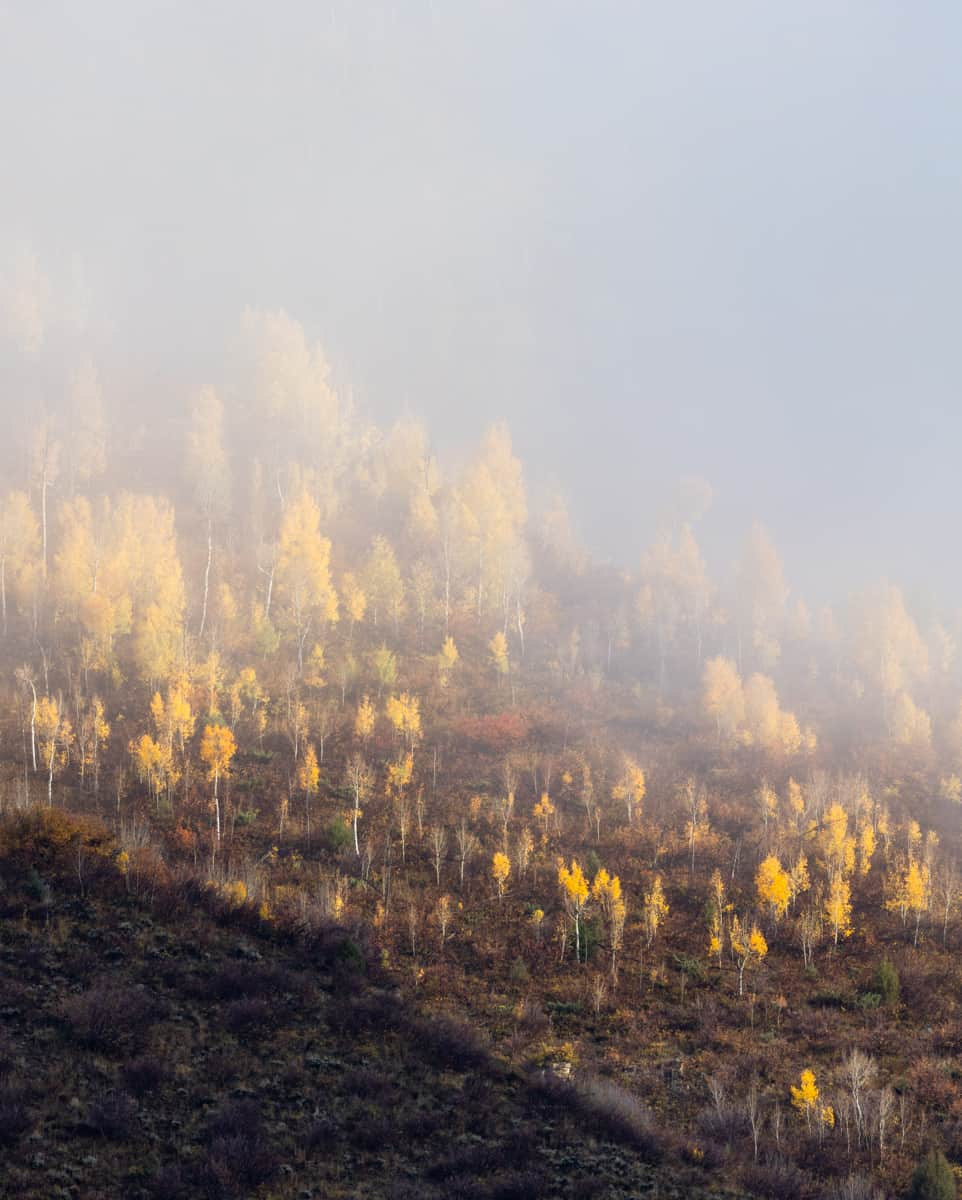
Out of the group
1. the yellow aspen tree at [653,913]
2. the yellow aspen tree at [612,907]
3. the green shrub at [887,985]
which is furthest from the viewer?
the yellow aspen tree at [653,913]

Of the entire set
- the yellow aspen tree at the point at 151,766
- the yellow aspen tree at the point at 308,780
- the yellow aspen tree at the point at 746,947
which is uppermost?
the yellow aspen tree at the point at 151,766

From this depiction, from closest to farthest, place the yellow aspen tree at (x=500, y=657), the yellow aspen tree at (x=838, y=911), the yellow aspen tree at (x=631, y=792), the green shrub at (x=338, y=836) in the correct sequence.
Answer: the yellow aspen tree at (x=838, y=911) < the green shrub at (x=338, y=836) < the yellow aspen tree at (x=631, y=792) < the yellow aspen tree at (x=500, y=657)

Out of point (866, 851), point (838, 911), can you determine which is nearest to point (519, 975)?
point (838, 911)

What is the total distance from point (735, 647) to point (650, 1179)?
114834 millimetres

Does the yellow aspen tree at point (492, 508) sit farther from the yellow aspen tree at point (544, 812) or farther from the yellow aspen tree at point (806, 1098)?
the yellow aspen tree at point (806, 1098)

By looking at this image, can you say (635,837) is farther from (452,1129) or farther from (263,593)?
(263,593)

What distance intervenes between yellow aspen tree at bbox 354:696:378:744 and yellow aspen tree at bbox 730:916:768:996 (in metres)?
36.4

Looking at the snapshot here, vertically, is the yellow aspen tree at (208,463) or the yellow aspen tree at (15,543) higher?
the yellow aspen tree at (208,463)

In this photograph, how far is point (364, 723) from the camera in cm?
6612

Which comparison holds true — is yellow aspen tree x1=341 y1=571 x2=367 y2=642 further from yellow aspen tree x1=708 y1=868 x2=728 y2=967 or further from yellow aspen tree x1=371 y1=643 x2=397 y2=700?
yellow aspen tree x1=708 y1=868 x2=728 y2=967

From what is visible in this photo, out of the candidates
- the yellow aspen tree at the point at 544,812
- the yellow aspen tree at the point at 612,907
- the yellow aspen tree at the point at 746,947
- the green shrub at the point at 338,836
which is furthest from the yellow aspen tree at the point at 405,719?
the yellow aspen tree at the point at 746,947

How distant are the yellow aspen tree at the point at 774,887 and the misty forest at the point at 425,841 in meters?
0.36

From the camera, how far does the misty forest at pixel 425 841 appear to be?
19.6m

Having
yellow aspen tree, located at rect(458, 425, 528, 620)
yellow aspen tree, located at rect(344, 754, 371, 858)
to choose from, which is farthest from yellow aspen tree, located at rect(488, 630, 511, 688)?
yellow aspen tree, located at rect(344, 754, 371, 858)
